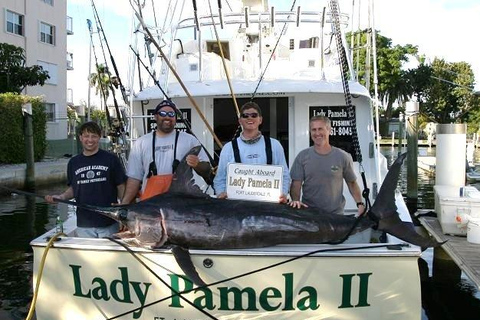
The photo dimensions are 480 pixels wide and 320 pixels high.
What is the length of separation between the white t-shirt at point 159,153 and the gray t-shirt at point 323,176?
778 millimetres

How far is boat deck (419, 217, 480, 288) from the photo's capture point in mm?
4825

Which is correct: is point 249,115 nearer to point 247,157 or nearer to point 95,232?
point 247,157

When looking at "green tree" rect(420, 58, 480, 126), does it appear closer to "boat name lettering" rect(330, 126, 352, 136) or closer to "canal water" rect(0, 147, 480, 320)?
"canal water" rect(0, 147, 480, 320)

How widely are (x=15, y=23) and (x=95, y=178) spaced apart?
23651mm

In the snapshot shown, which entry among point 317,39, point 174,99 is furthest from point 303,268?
point 317,39

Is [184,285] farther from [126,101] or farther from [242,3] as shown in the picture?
[242,3]

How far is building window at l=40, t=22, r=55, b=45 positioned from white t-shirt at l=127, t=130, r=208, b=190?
81.4 ft

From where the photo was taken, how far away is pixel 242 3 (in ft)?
26.2

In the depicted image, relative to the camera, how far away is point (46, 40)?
26.7 meters

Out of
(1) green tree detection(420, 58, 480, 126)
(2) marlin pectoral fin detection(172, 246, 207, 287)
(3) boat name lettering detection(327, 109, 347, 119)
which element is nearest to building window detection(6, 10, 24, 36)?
(3) boat name lettering detection(327, 109, 347, 119)

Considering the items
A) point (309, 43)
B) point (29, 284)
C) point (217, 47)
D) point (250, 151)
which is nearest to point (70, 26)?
point (217, 47)

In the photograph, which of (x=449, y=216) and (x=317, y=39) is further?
(x=317, y=39)

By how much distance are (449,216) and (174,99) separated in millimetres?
3614

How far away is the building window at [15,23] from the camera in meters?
23.9
